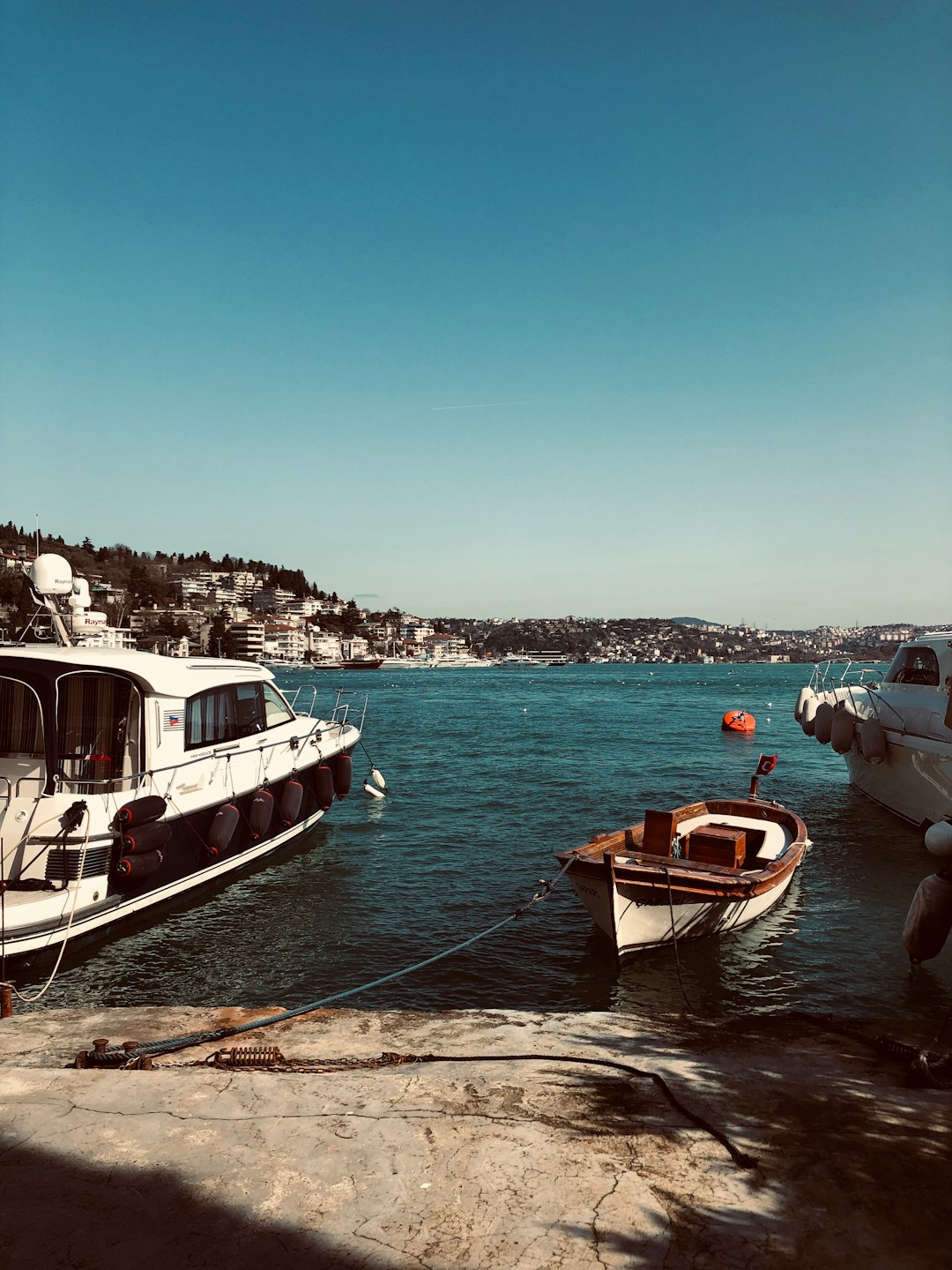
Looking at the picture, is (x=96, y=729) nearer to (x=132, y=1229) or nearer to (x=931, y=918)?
(x=132, y=1229)

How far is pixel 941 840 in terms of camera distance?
6.74 m

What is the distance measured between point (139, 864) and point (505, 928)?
19.7 feet

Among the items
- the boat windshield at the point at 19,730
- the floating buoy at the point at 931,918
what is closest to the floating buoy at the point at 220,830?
the boat windshield at the point at 19,730

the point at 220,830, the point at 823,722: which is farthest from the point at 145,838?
the point at 823,722

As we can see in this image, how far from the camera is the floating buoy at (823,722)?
23.6m

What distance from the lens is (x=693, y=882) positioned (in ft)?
37.6

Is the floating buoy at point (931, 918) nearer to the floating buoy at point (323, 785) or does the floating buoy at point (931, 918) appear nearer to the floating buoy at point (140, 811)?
the floating buoy at point (140, 811)

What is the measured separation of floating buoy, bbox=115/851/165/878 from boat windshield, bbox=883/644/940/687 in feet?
58.3

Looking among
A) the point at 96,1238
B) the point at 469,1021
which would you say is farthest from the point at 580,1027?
the point at 96,1238

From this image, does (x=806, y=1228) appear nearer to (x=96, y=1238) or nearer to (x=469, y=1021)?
(x=96, y=1238)

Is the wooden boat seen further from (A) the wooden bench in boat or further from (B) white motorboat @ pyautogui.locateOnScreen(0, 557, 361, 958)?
(B) white motorboat @ pyautogui.locateOnScreen(0, 557, 361, 958)

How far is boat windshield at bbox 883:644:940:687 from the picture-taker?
19.7m

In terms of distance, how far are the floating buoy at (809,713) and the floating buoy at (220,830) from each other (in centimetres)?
1841

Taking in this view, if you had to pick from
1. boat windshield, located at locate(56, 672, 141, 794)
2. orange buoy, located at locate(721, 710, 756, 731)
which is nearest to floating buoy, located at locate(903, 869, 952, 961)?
boat windshield, located at locate(56, 672, 141, 794)
